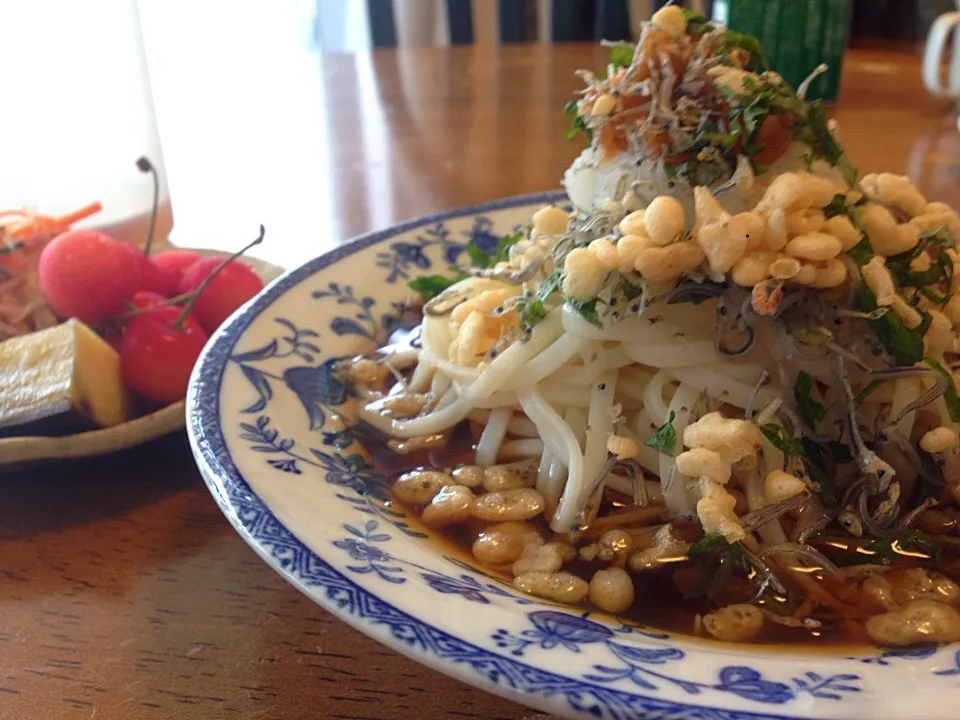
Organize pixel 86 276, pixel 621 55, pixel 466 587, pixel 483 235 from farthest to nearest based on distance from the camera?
pixel 483 235 → pixel 86 276 → pixel 621 55 → pixel 466 587

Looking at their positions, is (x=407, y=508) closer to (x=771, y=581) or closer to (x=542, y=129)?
(x=771, y=581)

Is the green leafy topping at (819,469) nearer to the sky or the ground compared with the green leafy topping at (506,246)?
nearer to the ground

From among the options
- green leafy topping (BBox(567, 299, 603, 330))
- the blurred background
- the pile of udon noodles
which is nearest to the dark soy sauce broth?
the pile of udon noodles

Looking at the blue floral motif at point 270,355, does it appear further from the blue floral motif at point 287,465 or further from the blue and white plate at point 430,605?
the blue floral motif at point 287,465

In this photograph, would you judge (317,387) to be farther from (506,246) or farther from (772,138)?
(772,138)

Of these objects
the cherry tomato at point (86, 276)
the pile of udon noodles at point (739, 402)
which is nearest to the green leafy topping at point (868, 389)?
the pile of udon noodles at point (739, 402)

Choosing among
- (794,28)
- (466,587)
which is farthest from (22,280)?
(794,28)

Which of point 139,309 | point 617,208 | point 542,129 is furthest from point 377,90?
point 617,208

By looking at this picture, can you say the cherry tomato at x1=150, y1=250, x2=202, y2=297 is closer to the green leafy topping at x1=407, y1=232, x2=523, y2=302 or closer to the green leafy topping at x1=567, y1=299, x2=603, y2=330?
the green leafy topping at x1=407, y1=232, x2=523, y2=302
